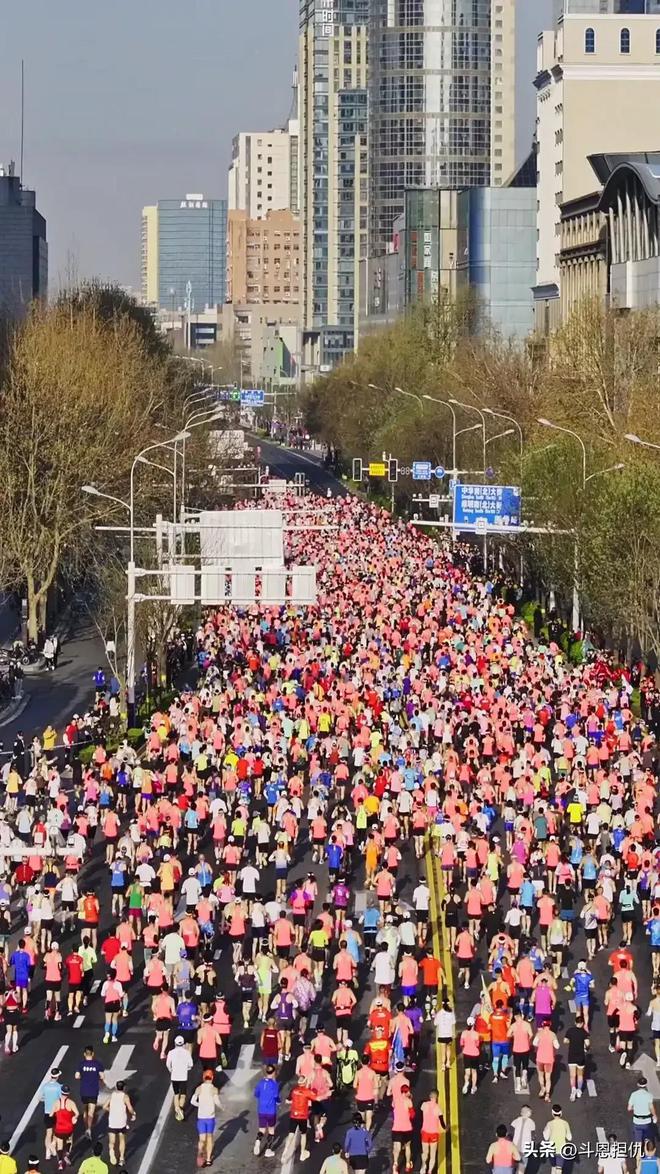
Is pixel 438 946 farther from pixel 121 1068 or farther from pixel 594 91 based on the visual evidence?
pixel 594 91

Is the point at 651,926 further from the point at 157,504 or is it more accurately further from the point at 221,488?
the point at 221,488

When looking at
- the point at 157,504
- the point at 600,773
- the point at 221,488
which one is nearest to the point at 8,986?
the point at 600,773

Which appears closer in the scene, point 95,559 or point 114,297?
point 95,559

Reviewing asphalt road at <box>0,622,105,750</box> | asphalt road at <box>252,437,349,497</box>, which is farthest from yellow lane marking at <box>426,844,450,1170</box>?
asphalt road at <box>252,437,349,497</box>

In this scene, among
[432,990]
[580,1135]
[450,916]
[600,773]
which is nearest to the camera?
[580,1135]

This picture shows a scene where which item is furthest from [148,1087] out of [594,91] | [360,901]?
[594,91]

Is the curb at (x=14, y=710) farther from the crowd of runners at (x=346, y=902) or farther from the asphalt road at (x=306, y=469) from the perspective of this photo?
the asphalt road at (x=306, y=469)
